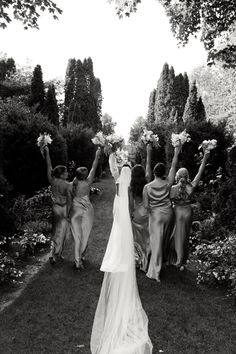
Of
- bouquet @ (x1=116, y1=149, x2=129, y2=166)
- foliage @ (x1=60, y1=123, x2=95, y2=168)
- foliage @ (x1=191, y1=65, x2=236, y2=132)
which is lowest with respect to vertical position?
bouquet @ (x1=116, y1=149, x2=129, y2=166)

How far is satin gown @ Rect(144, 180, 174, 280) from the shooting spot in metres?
8.69

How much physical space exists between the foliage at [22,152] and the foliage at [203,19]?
594 centimetres

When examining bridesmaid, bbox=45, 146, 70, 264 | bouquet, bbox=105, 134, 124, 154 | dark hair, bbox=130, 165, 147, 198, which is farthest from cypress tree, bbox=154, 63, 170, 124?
bouquet, bbox=105, 134, 124, 154

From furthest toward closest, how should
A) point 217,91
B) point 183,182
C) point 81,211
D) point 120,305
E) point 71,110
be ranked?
point 71,110
point 217,91
point 81,211
point 183,182
point 120,305

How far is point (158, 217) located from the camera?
28.9 ft

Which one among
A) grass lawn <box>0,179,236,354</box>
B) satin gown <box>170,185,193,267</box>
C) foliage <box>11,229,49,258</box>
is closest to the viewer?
grass lawn <box>0,179,236,354</box>

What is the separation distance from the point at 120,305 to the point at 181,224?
3539 mm

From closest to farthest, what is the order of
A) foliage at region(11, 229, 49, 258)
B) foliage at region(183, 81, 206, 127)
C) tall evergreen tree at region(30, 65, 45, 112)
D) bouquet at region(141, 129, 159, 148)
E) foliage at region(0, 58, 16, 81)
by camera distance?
bouquet at region(141, 129, 159, 148) → foliage at region(11, 229, 49, 258) → foliage at region(183, 81, 206, 127) → tall evergreen tree at region(30, 65, 45, 112) → foliage at region(0, 58, 16, 81)

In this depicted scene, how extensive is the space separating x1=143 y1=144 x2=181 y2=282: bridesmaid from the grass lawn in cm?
51

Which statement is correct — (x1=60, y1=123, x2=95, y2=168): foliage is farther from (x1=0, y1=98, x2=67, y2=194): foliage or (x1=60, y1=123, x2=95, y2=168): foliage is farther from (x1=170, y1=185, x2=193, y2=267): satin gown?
(x1=170, y1=185, x2=193, y2=267): satin gown

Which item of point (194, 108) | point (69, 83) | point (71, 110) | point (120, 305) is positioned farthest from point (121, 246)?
point (69, 83)

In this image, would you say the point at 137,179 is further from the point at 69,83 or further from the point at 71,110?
the point at 69,83

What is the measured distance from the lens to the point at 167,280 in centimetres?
851

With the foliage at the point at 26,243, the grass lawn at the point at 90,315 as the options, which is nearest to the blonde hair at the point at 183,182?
the grass lawn at the point at 90,315
